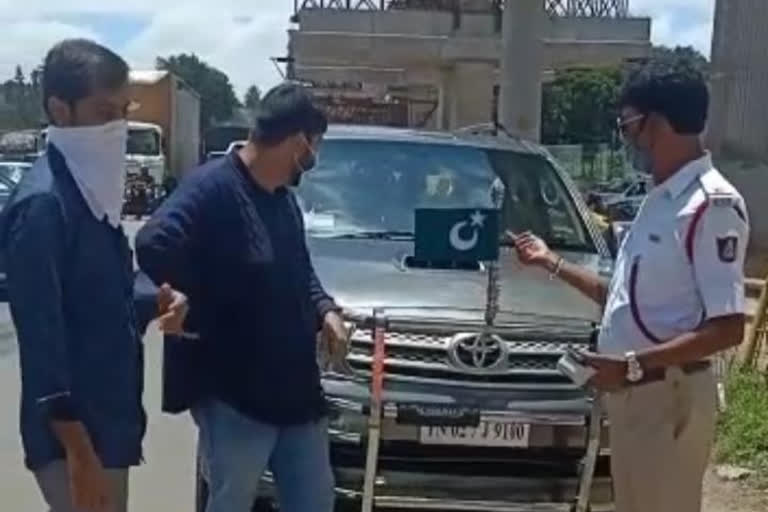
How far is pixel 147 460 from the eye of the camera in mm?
7926

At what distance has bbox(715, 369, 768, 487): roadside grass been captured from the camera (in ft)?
25.8

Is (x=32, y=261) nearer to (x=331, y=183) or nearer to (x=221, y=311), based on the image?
(x=221, y=311)

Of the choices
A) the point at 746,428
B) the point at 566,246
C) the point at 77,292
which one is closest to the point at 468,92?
the point at 746,428

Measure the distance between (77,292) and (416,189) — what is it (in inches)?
151

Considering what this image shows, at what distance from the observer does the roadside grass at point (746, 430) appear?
7852mm

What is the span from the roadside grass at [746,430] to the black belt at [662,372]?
11.3 ft

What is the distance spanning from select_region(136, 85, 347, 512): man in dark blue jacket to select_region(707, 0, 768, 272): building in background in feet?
65.5

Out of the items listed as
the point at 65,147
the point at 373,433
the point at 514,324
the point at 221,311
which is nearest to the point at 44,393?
the point at 65,147

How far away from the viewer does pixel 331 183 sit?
7281mm

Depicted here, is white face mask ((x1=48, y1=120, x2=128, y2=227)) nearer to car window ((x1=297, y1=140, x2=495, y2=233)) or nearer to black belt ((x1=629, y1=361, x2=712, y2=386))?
black belt ((x1=629, y1=361, x2=712, y2=386))

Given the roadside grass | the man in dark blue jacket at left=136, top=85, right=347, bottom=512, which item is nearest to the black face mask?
the man in dark blue jacket at left=136, top=85, right=347, bottom=512

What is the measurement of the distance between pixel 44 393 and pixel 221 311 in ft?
3.25

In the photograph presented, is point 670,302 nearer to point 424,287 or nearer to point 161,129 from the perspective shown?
point 424,287

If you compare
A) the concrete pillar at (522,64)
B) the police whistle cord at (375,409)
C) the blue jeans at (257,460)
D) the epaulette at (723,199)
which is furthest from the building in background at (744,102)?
the epaulette at (723,199)
